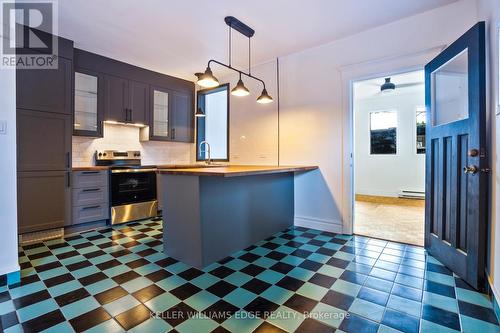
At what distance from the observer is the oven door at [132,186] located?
147 inches

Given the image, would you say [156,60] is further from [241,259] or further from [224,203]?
[241,259]

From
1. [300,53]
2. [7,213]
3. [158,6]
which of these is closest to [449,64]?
[300,53]

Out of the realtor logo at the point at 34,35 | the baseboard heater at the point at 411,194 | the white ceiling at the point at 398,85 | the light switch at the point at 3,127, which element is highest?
the white ceiling at the point at 398,85

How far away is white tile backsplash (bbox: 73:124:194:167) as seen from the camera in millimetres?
3895

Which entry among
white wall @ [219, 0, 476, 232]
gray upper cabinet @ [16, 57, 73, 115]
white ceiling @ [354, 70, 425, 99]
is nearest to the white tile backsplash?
gray upper cabinet @ [16, 57, 73, 115]

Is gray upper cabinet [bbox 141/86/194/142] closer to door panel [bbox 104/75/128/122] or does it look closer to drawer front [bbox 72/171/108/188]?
door panel [bbox 104/75/128/122]

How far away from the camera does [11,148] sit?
200 cm

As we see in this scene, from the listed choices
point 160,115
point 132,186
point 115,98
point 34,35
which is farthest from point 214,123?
point 34,35

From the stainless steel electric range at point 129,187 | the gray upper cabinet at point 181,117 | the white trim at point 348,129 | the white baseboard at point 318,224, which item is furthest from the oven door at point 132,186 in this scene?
the white trim at point 348,129

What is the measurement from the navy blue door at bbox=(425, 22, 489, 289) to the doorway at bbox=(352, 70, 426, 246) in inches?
96.7

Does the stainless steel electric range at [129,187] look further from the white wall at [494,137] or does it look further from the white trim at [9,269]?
the white wall at [494,137]

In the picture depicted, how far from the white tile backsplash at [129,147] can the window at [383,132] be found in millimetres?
4824

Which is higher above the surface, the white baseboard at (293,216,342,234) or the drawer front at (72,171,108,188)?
the drawer front at (72,171,108,188)

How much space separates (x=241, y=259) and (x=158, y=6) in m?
2.74
